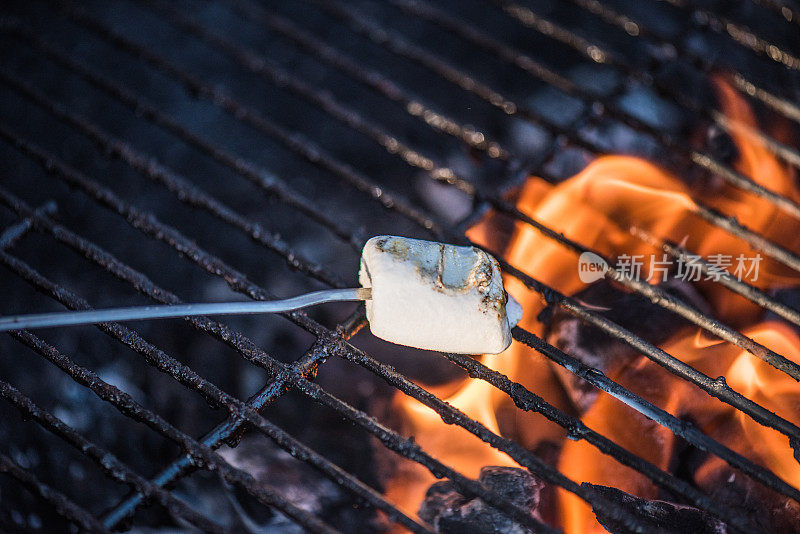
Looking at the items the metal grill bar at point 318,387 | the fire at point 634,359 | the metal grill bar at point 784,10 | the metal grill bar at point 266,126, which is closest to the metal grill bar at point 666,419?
the fire at point 634,359

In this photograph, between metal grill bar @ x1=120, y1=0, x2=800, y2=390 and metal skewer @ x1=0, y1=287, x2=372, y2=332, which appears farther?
metal grill bar @ x1=120, y1=0, x2=800, y2=390

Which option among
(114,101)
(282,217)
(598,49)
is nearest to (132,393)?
(282,217)

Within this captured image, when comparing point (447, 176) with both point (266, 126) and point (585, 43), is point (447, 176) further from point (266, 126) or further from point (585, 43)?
point (585, 43)

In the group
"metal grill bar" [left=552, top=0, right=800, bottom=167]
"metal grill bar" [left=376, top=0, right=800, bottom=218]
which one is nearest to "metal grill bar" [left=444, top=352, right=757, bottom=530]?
"metal grill bar" [left=376, top=0, right=800, bottom=218]

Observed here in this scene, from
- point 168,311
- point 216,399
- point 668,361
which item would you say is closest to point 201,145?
point 168,311

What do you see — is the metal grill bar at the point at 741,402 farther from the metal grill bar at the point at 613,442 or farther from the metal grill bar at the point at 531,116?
the metal grill bar at the point at 531,116

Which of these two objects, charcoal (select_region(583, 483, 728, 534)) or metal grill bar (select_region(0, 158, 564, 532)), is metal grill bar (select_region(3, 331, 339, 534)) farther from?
charcoal (select_region(583, 483, 728, 534))

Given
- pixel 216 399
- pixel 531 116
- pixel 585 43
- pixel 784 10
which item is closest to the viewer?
pixel 216 399
